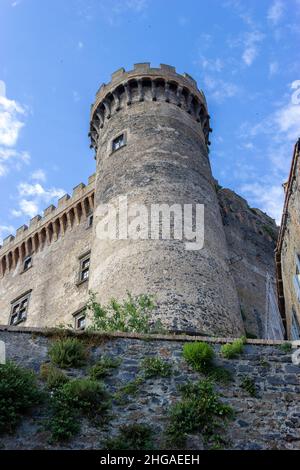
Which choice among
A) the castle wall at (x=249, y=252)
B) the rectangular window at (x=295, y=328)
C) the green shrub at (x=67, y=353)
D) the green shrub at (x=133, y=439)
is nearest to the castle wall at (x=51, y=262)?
the castle wall at (x=249, y=252)

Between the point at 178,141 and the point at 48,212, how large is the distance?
30.0ft

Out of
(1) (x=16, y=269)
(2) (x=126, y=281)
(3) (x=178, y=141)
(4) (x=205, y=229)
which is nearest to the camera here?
(2) (x=126, y=281)

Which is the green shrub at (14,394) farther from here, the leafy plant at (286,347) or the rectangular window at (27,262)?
the rectangular window at (27,262)

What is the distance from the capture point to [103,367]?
33.3 ft

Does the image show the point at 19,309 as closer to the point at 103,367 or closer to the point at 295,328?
the point at 295,328

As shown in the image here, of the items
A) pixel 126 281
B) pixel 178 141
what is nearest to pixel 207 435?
pixel 126 281

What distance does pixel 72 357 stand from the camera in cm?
1020

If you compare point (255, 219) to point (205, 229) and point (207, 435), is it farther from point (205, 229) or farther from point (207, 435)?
point (207, 435)

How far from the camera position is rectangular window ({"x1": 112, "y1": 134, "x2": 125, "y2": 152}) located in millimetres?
21484

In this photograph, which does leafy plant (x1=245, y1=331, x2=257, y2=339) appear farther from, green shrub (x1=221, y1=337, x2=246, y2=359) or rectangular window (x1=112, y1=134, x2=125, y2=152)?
green shrub (x1=221, y1=337, x2=246, y2=359)

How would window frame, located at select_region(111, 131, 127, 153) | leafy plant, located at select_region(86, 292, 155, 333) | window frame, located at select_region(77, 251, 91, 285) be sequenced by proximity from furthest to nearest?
window frame, located at select_region(77, 251, 91, 285) < window frame, located at select_region(111, 131, 127, 153) < leafy plant, located at select_region(86, 292, 155, 333)

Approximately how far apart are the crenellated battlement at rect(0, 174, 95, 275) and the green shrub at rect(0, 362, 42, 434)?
639 inches

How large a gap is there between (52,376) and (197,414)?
2374 mm

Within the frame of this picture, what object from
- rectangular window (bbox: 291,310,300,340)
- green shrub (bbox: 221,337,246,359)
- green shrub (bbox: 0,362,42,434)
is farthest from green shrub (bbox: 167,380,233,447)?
rectangular window (bbox: 291,310,300,340)
